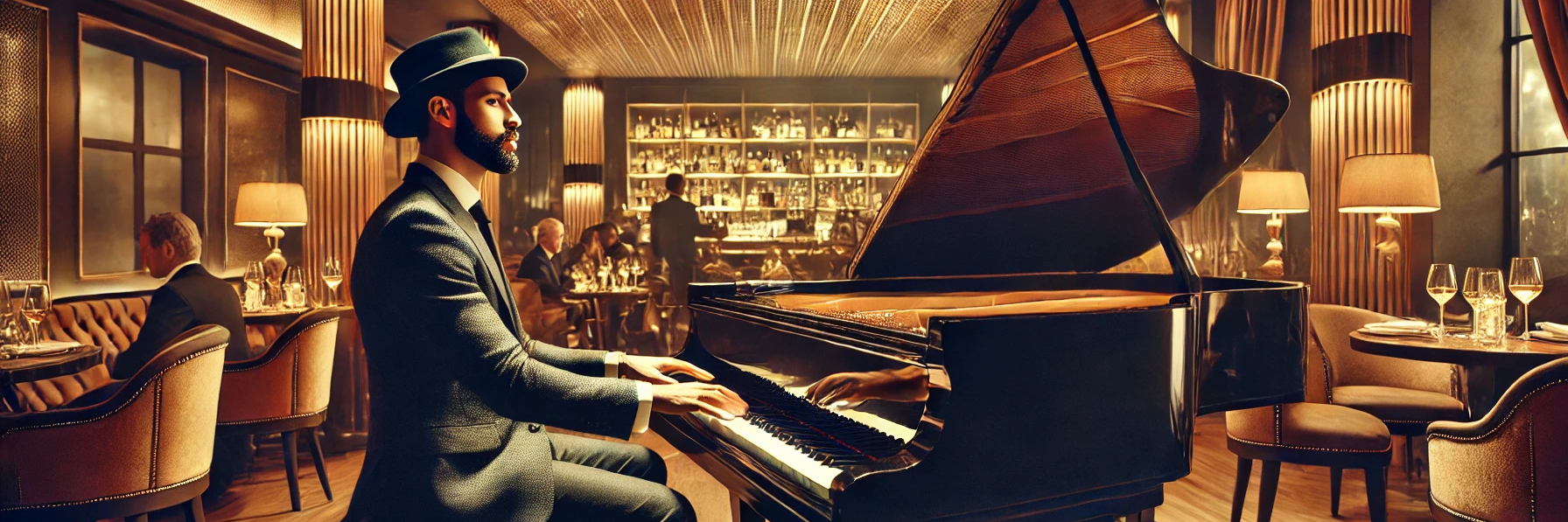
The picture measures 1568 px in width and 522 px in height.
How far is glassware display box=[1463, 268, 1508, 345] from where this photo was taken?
2936 mm

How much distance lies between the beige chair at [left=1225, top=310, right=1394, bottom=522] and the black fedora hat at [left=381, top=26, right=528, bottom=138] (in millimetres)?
2428

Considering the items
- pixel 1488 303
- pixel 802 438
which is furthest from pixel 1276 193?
pixel 802 438

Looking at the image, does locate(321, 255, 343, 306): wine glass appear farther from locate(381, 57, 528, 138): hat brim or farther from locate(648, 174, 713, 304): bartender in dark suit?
locate(648, 174, 713, 304): bartender in dark suit

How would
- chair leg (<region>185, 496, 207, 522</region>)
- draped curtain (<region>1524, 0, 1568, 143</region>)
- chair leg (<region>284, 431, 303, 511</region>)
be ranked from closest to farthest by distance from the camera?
chair leg (<region>185, 496, 207, 522</region>) → chair leg (<region>284, 431, 303, 511</region>) → draped curtain (<region>1524, 0, 1568, 143</region>)

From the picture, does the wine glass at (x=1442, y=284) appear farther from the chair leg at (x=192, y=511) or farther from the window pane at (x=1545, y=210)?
the chair leg at (x=192, y=511)

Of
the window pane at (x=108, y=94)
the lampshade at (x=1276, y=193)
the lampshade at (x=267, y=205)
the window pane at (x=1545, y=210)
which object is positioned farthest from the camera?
the window pane at (x=108, y=94)

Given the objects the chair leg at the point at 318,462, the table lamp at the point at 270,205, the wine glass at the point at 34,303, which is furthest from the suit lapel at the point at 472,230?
the table lamp at the point at 270,205

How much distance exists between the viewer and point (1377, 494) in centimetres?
266

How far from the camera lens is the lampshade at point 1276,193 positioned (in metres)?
4.94

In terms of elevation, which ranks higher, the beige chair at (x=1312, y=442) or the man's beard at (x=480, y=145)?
the man's beard at (x=480, y=145)

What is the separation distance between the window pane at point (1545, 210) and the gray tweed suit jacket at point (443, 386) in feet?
15.5

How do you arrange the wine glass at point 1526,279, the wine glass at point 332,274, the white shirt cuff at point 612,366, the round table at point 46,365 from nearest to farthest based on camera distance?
the white shirt cuff at point 612,366 < the round table at point 46,365 < the wine glass at point 1526,279 < the wine glass at point 332,274

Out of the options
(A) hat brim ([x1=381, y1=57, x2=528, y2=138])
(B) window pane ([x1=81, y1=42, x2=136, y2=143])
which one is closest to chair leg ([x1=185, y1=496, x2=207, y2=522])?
(A) hat brim ([x1=381, y1=57, x2=528, y2=138])

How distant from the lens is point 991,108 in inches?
85.8
